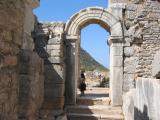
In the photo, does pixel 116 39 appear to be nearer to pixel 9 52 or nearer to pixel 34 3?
pixel 34 3

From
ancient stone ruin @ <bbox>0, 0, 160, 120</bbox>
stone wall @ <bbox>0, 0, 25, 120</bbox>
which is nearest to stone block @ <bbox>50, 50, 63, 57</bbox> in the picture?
ancient stone ruin @ <bbox>0, 0, 160, 120</bbox>

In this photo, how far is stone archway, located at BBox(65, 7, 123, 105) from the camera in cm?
1102

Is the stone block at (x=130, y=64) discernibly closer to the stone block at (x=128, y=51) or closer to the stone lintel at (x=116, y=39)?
the stone block at (x=128, y=51)

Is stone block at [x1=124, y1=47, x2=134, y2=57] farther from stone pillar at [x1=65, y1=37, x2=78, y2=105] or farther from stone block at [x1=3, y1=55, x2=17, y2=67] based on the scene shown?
stone block at [x1=3, y1=55, x2=17, y2=67]

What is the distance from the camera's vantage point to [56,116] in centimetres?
1004

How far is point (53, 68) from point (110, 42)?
97.2 inches

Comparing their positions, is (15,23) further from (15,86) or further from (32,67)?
(32,67)

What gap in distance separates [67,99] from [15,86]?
8827mm

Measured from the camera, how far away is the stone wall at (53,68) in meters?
11.0

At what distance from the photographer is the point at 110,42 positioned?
1152cm

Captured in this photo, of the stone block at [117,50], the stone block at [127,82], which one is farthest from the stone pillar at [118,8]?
the stone block at [127,82]

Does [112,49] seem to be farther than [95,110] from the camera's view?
Yes

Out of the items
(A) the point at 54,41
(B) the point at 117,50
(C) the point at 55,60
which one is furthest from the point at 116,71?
(A) the point at 54,41

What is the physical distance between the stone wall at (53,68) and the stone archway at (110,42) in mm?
387
